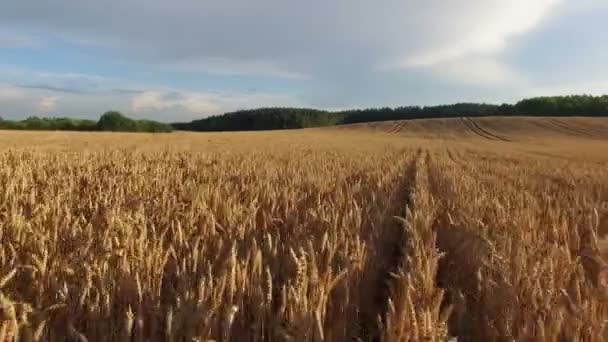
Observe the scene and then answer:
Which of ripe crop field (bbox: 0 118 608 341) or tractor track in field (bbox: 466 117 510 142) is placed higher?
ripe crop field (bbox: 0 118 608 341)

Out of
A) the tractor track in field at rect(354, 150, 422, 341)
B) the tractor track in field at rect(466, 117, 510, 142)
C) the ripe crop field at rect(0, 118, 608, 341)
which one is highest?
the ripe crop field at rect(0, 118, 608, 341)

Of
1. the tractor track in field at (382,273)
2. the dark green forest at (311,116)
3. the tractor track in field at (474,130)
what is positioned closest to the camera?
the tractor track in field at (382,273)

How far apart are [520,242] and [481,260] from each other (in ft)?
1.61

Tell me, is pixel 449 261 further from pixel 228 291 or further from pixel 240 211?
pixel 228 291

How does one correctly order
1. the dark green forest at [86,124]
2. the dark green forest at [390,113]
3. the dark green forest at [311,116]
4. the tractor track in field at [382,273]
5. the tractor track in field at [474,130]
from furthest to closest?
the dark green forest at [390,113], the dark green forest at [311,116], the dark green forest at [86,124], the tractor track in field at [474,130], the tractor track in field at [382,273]

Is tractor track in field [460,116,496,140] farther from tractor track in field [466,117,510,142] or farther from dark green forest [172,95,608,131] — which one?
dark green forest [172,95,608,131]

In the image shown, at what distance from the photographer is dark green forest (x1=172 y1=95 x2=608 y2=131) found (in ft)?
316

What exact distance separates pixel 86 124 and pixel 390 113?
70.5m

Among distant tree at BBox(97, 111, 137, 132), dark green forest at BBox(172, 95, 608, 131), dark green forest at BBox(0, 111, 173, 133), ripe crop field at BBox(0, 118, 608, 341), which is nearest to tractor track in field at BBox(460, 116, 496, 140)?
dark green forest at BBox(172, 95, 608, 131)

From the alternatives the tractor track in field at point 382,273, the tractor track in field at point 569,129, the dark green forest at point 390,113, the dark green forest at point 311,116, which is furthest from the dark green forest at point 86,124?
the tractor track in field at point 382,273

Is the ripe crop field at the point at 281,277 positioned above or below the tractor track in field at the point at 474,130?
above

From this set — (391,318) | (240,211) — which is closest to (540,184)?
(240,211)

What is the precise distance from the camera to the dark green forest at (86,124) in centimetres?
8372

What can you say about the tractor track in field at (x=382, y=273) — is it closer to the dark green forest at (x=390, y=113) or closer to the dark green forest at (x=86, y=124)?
the dark green forest at (x=86, y=124)
